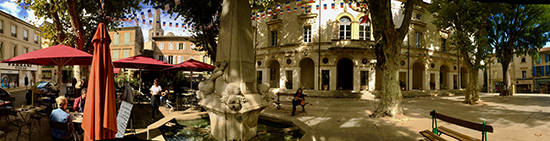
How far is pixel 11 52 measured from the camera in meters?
23.5

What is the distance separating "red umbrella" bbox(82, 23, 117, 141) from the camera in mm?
3436

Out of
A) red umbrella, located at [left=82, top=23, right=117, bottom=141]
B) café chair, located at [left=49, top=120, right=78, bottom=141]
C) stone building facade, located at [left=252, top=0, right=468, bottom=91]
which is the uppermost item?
stone building facade, located at [left=252, top=0, right=468, bottom=91]

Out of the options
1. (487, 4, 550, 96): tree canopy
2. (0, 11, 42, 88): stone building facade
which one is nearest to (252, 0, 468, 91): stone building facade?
(487, 4, 550, 96): tree canopy

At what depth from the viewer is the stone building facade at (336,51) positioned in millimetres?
18703

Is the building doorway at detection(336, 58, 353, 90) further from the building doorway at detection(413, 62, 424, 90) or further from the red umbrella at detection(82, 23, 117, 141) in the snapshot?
the red umbrella at detection(82, 23, 117, 141)

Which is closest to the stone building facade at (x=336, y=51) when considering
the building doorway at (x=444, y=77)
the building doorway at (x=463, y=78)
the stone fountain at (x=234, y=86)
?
the building doorway at (x=444, y=77)

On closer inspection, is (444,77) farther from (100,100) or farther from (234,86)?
(100,100)

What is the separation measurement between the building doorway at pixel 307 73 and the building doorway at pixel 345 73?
225 centimetres

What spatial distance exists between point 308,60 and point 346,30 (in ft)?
14.3

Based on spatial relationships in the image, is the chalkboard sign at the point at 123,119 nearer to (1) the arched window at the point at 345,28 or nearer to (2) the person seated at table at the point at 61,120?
(2) the person seated at table at the point at 61,120

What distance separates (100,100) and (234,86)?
94.3 inches

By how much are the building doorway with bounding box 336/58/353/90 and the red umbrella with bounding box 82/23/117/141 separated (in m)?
19.0

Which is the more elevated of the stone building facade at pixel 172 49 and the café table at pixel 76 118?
the stone building facade at pixel 172 49

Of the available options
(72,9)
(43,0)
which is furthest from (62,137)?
(43,0)
